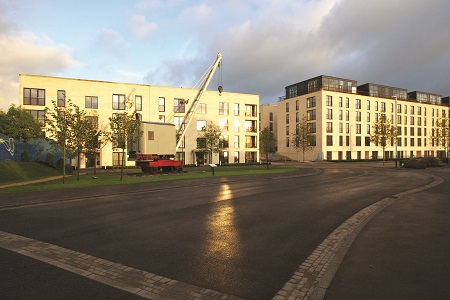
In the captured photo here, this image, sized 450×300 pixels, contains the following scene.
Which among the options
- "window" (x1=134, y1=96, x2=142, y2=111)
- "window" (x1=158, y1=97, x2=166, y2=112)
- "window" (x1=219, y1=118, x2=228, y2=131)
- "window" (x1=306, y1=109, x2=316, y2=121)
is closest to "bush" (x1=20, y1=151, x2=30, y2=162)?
"window" (x1=134, y1=96, x2=142, y2=111)

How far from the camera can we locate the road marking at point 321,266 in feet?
12.7

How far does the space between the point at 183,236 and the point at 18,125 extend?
114 ft

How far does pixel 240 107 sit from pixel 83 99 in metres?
25.4

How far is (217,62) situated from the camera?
38.6 metres

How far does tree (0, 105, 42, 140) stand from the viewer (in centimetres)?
3203

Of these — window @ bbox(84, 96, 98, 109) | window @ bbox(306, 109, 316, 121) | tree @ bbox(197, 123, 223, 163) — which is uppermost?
window @ bbox(306, 109, 316, 121)

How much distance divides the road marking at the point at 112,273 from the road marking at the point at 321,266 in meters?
0.95

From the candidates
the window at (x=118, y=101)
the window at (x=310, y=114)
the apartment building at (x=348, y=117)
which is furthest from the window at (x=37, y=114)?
the window at (x=310, y=114)

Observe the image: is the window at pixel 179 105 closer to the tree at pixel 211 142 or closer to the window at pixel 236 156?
the tree at pixel 211 142

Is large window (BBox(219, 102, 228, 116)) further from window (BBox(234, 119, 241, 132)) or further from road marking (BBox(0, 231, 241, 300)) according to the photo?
road marking (BBox(0, 231, 241, 300))

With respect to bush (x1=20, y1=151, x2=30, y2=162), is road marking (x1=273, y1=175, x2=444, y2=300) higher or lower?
lower

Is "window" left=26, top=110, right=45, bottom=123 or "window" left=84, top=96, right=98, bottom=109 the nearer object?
"window" left=26, top=110, right=45, bottom=123

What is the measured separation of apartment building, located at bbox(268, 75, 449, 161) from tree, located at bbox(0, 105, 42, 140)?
163 feet

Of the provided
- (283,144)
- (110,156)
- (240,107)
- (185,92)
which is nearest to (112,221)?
(110,156)
